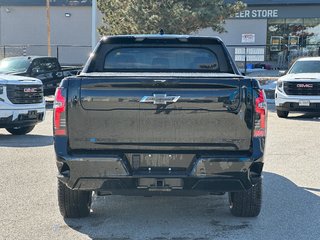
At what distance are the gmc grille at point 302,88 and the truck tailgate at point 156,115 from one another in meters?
11.0

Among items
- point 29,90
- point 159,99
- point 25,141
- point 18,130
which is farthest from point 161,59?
point 18,130

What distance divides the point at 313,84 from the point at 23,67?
9634 millimetres

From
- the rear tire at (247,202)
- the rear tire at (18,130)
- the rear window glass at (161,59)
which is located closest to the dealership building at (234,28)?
the rear tire at (18,130)

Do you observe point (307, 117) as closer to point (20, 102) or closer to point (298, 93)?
point (298, 93)

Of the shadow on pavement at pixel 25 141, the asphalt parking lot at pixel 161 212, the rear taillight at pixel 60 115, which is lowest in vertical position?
the shadow on pavement at pixel 25 141

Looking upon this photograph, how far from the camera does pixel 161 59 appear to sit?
22.2ft

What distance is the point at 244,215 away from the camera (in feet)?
19.4

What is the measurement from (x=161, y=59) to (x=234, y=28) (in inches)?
1315

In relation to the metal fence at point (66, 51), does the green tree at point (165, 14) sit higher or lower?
higher

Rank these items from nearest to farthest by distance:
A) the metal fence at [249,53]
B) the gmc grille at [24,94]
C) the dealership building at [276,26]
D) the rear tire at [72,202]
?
the rear tire at [72,202], the gmc grille at [24,94], the metal fence at [249,53], the dealership building at [276,26]

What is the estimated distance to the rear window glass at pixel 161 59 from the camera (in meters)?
6.68

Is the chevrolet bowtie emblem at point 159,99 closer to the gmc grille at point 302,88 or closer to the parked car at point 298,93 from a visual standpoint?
the parked car at point 298,93

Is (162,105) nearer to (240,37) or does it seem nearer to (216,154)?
(216,154)

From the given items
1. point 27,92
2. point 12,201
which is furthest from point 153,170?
point 27,92
